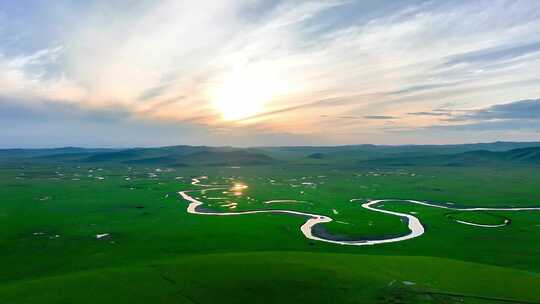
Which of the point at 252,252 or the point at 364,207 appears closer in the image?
the point at 252,252

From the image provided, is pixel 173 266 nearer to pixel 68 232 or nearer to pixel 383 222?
pixel 68 232

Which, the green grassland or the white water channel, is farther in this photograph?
the white water channel

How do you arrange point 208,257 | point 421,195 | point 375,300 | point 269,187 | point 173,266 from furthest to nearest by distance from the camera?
point 269,187, point 421,195, point 208,257, point 173,266, point 375,300

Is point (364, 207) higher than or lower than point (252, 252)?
lower

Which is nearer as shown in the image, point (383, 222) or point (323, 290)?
point (323, 290)

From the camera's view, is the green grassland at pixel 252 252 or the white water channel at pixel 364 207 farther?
the white water channel at pixel 364 207

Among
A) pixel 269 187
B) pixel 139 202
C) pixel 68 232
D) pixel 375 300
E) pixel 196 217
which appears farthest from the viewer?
pixel 269 187

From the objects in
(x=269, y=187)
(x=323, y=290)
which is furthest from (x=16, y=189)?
(x=323, y=290)
